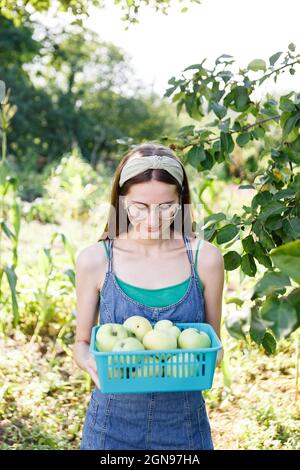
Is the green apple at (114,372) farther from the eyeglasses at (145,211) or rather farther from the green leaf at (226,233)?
the green leaf at (226,233)

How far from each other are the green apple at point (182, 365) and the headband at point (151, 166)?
0.47m

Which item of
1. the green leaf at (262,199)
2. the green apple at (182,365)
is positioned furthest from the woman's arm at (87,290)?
the green leaf at (262,199)

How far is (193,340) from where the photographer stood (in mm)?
1221

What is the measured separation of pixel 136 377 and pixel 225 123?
0.89m

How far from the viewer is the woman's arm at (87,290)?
4.88 feet

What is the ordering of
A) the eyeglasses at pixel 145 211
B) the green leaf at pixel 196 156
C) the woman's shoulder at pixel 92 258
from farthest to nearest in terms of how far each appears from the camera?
the green leaf at pixel 196 156 < the woman's shoulder at pixel 92 258 < the eyeglasses at pixel 145 211

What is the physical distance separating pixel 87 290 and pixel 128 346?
34 centimetres

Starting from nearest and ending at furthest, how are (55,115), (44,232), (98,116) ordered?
(44,232) → (55,115) → (98,116)

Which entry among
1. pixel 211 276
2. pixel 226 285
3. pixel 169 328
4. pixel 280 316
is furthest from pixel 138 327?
pixel 226 285

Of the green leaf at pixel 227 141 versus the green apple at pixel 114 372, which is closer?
the green apple at pixel 114 372

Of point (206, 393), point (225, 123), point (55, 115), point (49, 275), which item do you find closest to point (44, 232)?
point (49, 275)

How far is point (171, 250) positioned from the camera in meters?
1.54
